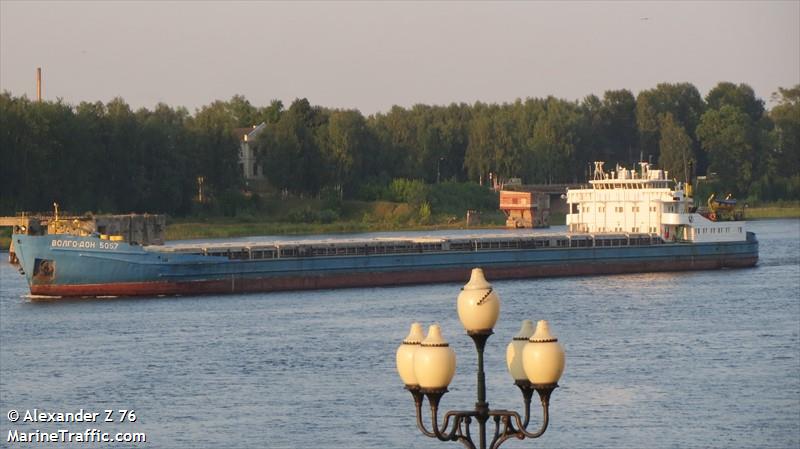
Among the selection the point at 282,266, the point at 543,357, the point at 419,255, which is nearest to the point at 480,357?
the point at 543,357

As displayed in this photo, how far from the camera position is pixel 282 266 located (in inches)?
2416

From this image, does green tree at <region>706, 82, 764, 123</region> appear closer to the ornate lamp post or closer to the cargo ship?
the cargo ship

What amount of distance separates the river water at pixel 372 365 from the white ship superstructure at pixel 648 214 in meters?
8.12

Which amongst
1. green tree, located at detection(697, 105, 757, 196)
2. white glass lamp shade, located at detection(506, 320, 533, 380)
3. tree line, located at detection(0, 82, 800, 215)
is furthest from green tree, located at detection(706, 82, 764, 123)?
white glass lamp shade, located at detection(506, 320, 533, 380)

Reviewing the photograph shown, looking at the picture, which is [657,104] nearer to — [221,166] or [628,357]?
[221,166]

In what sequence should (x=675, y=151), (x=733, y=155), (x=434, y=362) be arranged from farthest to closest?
1. (x=675, y=151)
2. (x=733, y=155)
3. (x=434, y=362)

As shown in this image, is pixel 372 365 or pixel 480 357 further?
pixel 372 365

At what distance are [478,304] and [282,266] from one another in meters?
51.0

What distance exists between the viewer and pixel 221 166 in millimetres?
113500

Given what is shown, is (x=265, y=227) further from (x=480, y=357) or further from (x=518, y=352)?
(x=518, y=352)

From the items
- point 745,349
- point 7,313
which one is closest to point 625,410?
point 745,349

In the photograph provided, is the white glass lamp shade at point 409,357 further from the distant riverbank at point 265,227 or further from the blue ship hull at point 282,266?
the distant riverbank at point 265,227

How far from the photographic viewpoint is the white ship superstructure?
71000 millimetres

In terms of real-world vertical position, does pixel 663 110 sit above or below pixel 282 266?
above
